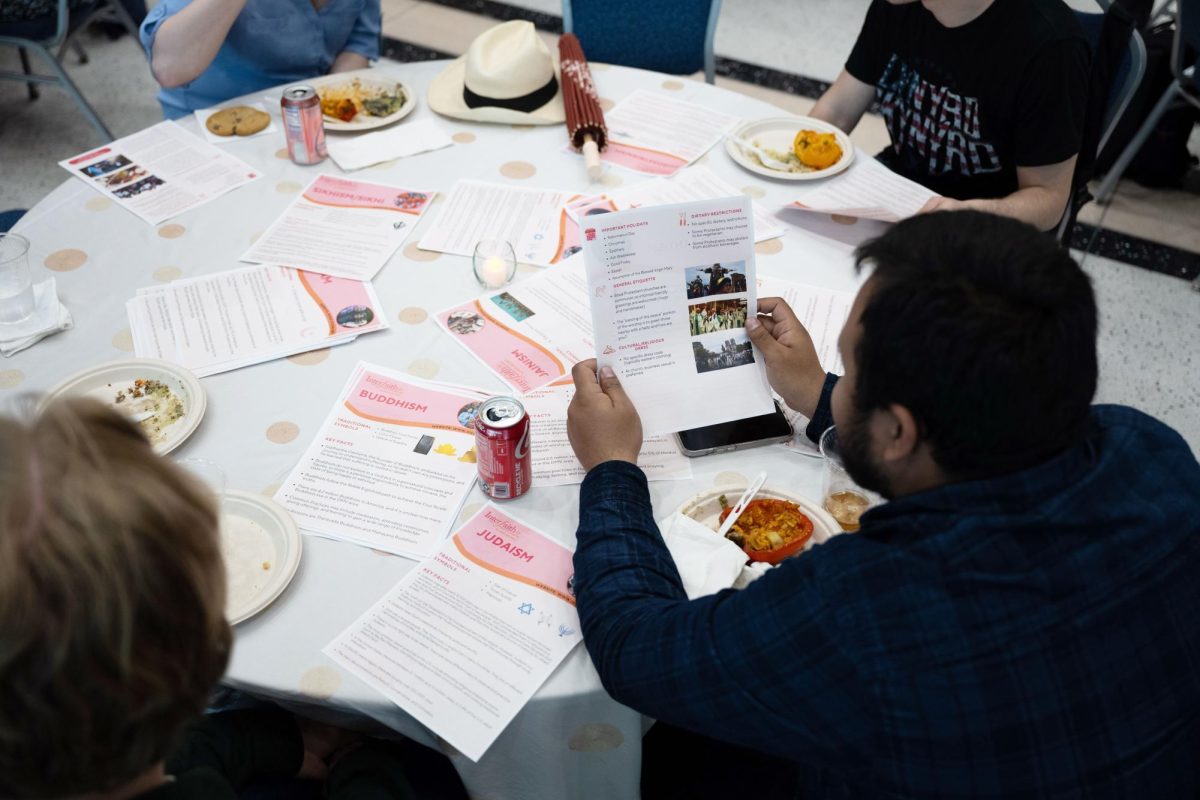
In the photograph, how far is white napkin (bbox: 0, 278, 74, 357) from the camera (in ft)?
4.52

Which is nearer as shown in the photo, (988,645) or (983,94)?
(988,645)

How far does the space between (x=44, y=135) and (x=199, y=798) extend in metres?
3.20

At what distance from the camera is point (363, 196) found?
1734 millimetres

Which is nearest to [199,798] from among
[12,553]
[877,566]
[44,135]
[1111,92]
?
[12,553]

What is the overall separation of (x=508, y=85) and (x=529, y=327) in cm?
69

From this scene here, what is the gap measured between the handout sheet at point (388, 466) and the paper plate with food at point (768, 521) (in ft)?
1.02

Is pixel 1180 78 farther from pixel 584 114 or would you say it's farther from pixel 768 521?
pixel 768 521

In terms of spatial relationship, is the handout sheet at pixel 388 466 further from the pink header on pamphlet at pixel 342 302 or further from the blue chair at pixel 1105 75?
the blue chair at pixel 1105 75

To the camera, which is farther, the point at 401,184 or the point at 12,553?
the point at 401,184

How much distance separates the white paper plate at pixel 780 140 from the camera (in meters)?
1.81

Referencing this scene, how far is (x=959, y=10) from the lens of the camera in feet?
5.87

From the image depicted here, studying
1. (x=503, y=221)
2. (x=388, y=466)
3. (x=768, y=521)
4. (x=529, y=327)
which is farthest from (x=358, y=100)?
(x=768, y=521)

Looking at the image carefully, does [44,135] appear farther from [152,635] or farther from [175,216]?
[152,635]

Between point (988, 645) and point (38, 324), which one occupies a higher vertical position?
point (988, 645)
